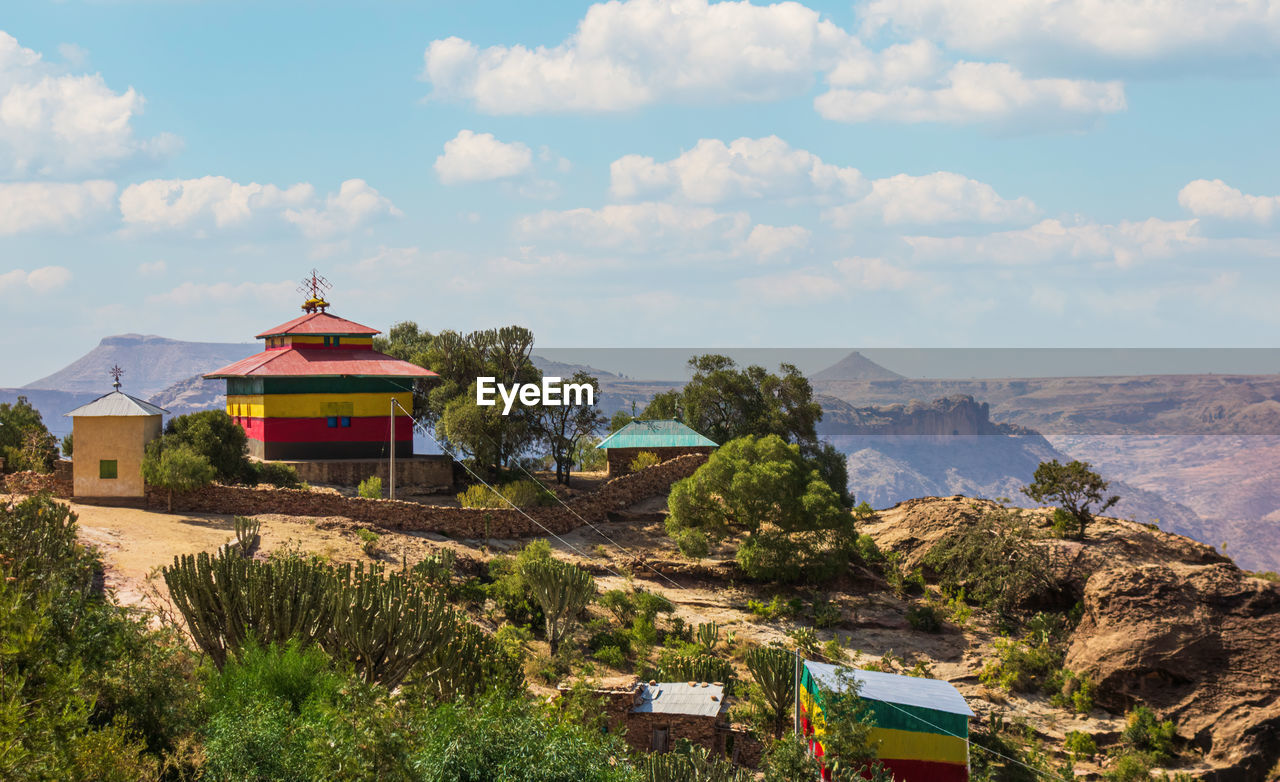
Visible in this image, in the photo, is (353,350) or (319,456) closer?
(319,456)

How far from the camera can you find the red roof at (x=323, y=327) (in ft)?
133

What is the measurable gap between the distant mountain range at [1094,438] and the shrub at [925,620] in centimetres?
9667

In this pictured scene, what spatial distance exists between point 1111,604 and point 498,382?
25457mm

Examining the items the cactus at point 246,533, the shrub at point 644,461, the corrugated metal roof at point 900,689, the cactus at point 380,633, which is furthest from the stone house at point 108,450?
the corrugated metal roof at point 900,689

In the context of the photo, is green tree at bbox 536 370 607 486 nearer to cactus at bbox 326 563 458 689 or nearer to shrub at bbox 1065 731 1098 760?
cactus at bbox 326 563 458 689

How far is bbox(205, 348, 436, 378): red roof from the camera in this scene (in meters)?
37.7

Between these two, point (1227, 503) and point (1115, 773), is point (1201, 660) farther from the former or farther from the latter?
point (1227, 503)

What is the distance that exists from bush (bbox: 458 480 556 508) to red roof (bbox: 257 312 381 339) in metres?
10.8

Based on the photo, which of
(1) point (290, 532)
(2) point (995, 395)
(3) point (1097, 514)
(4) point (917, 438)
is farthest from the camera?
(2) point (995, 395)

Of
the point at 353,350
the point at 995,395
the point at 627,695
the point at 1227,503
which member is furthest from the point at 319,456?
the point at 995,395

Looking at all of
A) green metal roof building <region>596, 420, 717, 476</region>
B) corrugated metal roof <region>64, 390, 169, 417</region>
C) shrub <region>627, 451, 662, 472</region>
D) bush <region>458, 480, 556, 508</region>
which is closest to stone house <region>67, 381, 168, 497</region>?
corrugated metal roof <region>64, 390, 169, 417</region>

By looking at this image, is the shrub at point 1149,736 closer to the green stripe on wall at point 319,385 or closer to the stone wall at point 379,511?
the stone wall at point 379,511

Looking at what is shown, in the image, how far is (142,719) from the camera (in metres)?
13.4

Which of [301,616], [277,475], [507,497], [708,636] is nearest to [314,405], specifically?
[277,475]
